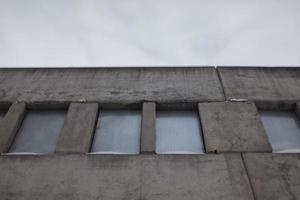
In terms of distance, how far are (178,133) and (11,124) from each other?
10.4ft

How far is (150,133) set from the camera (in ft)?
17.2

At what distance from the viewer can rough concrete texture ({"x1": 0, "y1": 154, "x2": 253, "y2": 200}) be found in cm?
423

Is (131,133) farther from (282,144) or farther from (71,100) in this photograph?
(282,144)

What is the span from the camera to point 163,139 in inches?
212

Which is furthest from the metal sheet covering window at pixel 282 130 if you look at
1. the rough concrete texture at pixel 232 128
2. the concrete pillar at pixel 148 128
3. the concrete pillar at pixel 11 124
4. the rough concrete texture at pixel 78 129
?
the concrete pillar at pixel 11 124

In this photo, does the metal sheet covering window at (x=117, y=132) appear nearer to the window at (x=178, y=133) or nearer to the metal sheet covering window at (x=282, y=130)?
the window at (x=178, y=133)

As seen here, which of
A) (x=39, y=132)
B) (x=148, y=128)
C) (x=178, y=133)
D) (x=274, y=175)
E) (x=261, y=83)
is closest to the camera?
(x=274, y=175)

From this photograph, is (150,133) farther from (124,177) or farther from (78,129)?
(78,129)

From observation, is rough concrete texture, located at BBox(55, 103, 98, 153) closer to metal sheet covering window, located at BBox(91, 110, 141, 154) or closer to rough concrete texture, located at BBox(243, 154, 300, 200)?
metal sheet covering window, located at BBox(91, 110, 141, 154)

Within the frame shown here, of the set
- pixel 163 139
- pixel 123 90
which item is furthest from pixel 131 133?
pixel 123 90

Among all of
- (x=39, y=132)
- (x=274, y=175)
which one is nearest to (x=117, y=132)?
(x=39, y=132)

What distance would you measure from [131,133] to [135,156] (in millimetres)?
822

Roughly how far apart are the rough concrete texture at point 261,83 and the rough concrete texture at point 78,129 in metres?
2.80

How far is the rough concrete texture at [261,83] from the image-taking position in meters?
6.13
